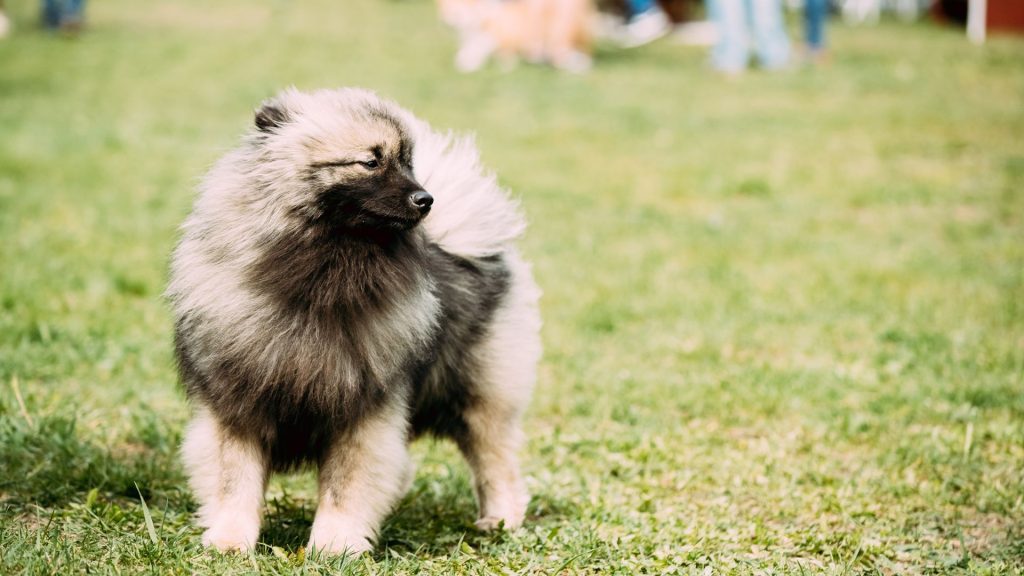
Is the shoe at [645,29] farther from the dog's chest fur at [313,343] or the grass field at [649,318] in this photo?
the dog's chest fur at [313,343]

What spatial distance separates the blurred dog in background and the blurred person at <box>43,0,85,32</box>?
18.9 feet

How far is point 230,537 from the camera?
3.34 metres

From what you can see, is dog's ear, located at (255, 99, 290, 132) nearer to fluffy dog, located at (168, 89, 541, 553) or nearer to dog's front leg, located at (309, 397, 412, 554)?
fluffy dog, located at (168, 89, 541, 553)

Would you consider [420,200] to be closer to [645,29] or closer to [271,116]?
[271,116]

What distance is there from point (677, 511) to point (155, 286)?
4013 millimetres

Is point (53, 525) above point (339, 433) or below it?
below

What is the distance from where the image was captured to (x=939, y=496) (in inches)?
168

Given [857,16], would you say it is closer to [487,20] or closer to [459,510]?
[487,20]

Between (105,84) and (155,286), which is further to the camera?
(105,84)

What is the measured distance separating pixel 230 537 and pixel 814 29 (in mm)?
13674

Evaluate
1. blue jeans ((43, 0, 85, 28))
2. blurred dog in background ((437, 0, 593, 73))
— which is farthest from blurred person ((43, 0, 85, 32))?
blurred dog in background ((437, 0, 593, 73))

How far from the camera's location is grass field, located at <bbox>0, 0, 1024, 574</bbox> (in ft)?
12.4

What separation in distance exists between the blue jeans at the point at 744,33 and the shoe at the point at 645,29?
3.57m

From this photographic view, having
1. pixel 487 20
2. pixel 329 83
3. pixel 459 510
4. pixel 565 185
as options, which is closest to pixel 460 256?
pixel 459 510
